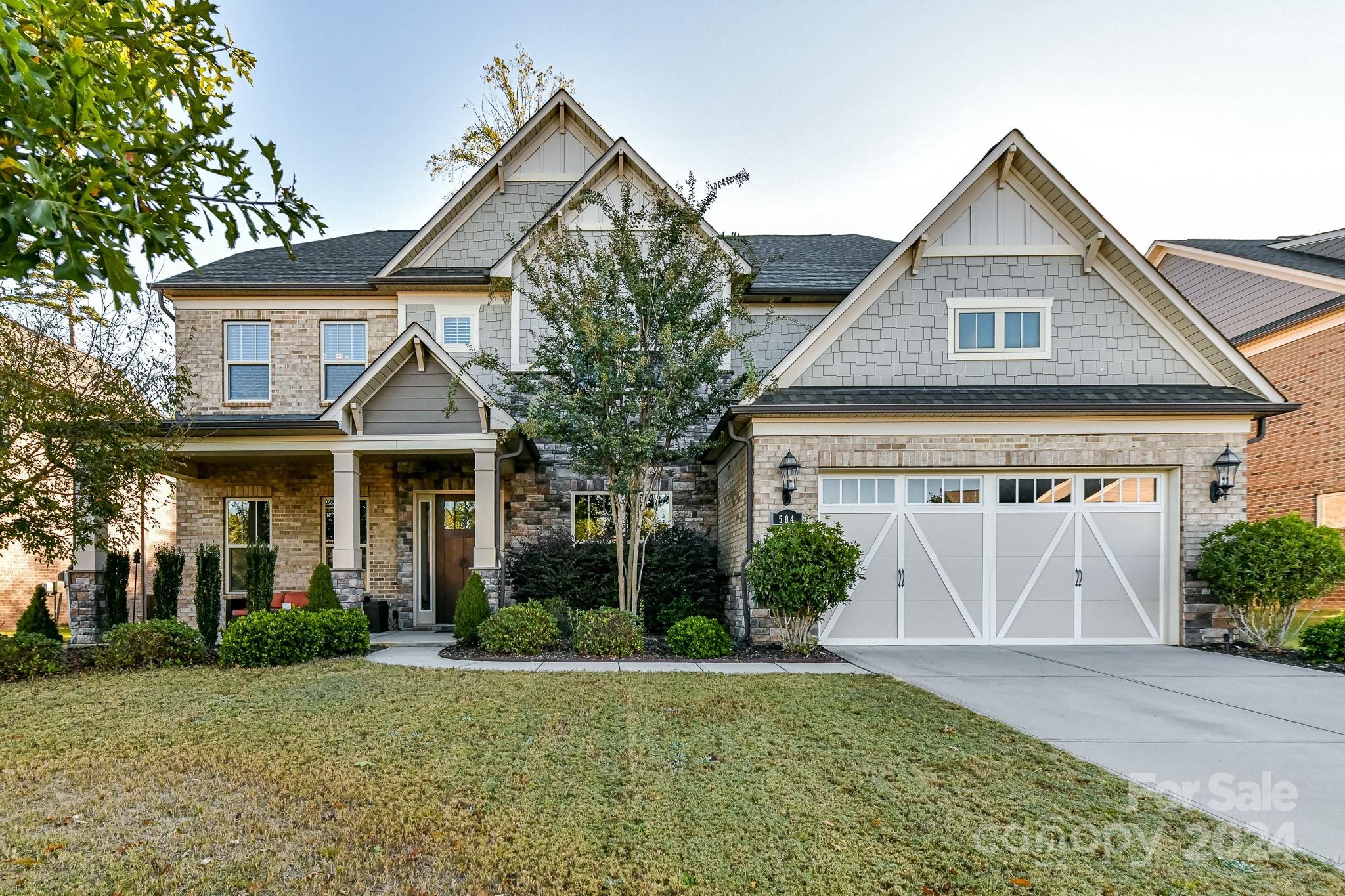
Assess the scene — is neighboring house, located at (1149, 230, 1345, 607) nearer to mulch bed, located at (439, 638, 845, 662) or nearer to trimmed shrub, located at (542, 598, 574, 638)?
mulch bed, located at (439, 638, 845, 662)

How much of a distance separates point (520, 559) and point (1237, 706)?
9.60 m

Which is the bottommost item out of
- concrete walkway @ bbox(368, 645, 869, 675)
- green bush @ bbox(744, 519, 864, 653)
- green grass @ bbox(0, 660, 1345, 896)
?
concrete walkway @ bbox(368, 645, 869, 675)

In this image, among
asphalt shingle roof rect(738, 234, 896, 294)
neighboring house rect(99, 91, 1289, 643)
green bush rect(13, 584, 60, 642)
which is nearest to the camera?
green bush rect(13, 584, 60, 642)

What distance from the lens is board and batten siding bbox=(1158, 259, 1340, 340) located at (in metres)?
14.0

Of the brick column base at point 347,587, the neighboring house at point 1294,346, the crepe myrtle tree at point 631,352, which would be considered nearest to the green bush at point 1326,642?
the neighboring house at point 1294,346

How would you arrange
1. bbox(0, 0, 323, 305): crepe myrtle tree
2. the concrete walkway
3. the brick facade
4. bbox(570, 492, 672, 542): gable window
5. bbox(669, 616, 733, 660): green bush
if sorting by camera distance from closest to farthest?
bbox(0, 0, 323, 305): crepe myrtle tree, the concrete walkway, bbox(669, 616, 733, 660): green bush, bbox(570, 492, 672, 542): gable window, the brick facade

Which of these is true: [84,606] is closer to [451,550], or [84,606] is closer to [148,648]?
[148,648]

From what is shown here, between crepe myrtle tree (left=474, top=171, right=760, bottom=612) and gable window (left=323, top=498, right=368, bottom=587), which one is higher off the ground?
crepe myrtle tree (left=474, top=171, right=760, bottom=612)

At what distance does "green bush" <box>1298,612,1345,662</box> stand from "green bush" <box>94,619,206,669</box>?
13.9 m

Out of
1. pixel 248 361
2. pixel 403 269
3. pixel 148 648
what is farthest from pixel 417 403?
pixel 248 361

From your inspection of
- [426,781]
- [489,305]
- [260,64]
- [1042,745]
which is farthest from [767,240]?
[426,781]

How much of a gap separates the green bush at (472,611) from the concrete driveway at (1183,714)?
496 centimetres

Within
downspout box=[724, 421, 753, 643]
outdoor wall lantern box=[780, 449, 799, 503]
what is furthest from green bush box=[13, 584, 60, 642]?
outdoor wall lantern box=[780, 449, 799, 503]

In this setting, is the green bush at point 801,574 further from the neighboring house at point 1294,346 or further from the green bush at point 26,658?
the neighboring house at point 1294,346
